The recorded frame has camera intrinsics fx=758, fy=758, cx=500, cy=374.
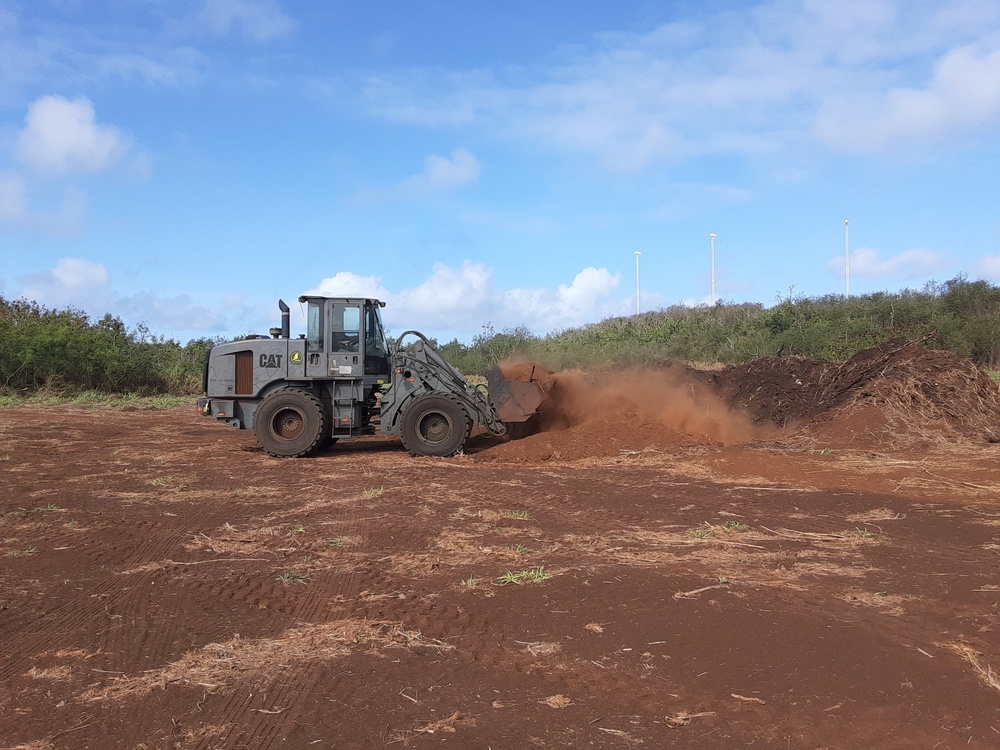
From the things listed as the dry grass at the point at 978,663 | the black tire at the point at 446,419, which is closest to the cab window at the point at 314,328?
the black tire at the point at 446,419

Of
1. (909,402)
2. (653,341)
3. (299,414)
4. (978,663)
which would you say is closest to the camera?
(978,663)

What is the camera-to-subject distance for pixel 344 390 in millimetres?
14133

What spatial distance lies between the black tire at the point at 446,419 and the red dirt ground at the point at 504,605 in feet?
2.84

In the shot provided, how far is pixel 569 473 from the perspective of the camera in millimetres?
12016

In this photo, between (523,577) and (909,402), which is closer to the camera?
(523,577)

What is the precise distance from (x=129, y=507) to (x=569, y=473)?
6.27 meters

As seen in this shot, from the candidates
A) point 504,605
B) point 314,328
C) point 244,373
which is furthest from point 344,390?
point 504,605

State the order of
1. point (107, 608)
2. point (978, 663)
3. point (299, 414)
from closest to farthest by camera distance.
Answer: point (978, 663), point (107, 608), point (299, 414)

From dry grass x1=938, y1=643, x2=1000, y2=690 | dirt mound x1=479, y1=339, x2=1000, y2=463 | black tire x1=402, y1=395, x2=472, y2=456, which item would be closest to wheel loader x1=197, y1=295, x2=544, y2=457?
black tire x1=402, y1=395, x2=472, y2=456

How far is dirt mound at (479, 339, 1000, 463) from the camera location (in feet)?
46.3

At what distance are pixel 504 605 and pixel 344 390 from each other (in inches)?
358

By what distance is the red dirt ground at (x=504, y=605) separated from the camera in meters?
3.90

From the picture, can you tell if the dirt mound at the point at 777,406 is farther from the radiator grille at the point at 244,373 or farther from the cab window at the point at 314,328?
the radiator grille at the point at 244,373

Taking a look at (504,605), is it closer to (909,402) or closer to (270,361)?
(270,361)
